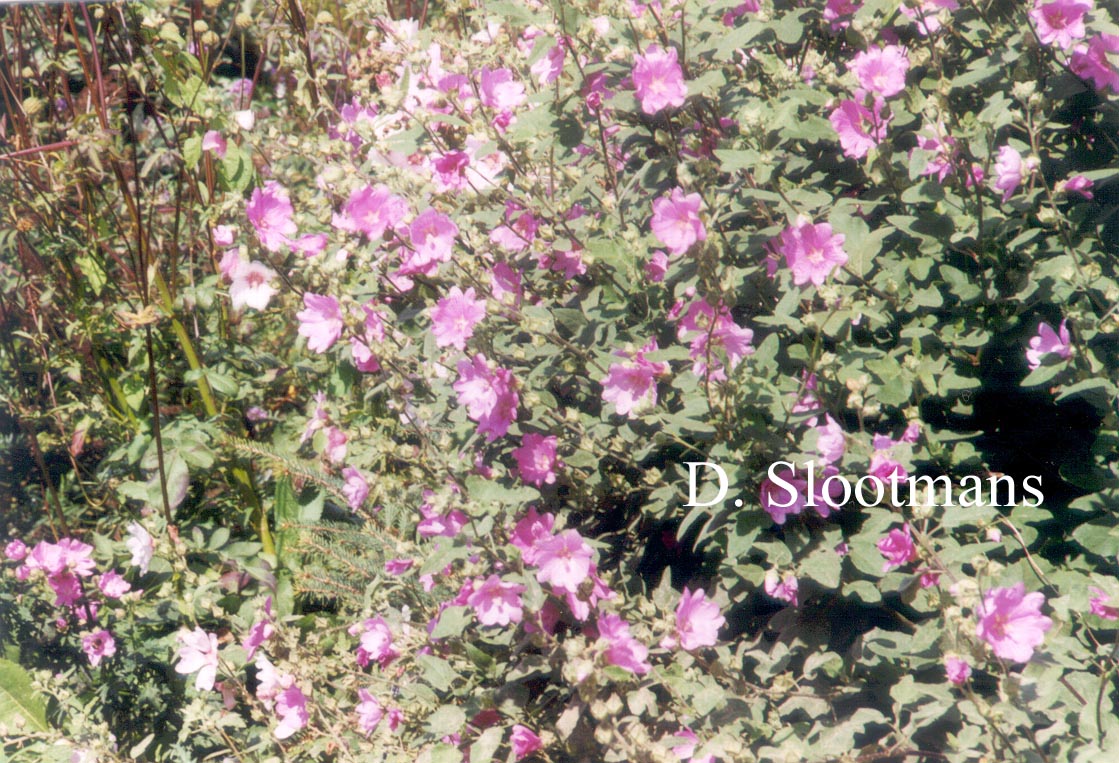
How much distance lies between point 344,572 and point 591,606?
3.31ft

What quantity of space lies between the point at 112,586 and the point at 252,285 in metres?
0.93

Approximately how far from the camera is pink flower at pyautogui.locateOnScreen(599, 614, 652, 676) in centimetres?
163

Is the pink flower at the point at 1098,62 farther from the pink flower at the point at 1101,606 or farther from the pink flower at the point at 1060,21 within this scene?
the pink flower at the point at 1101,606

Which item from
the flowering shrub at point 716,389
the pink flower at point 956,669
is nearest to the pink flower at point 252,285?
the flowering shrub at point 716,389

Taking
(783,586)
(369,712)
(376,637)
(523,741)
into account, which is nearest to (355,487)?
(376,637)

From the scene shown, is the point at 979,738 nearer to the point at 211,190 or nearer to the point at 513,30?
the point at 513,30

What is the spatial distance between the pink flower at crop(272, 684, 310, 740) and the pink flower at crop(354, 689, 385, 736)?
0.39 ft

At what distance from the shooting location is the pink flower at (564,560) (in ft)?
5.27

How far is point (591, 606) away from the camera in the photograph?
1.70 meters

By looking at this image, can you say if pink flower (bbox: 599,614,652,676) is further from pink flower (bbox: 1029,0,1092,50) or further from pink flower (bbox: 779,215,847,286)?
pink flower (bbox: 1029,0,1092,50)

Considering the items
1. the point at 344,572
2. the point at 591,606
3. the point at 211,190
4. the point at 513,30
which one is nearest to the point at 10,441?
the point at 211,190

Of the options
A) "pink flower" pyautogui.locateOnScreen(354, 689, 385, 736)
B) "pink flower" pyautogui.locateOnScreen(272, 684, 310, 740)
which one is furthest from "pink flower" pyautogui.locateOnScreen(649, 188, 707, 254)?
"pink flower" pyautogui.locateOnScreen(272, 684, 310, 740)

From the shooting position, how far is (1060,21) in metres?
1.66

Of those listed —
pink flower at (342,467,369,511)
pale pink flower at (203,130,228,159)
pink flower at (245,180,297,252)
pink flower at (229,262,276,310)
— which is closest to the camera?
pink flower at (245,180,297,252)
